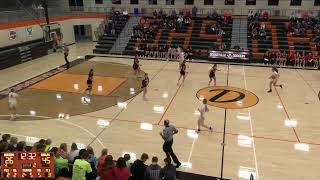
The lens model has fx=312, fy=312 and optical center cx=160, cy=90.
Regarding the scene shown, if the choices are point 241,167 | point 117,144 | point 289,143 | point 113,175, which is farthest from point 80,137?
point 289,143

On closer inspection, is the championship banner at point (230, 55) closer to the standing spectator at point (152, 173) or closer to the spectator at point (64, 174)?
the standing spectator at point (152, 173)

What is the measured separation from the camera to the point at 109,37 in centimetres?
3066

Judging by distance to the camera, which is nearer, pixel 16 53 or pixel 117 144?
pixel 117 144

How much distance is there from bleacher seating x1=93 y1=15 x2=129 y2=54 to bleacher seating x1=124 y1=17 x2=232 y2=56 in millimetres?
1896

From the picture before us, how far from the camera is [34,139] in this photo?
1202cm

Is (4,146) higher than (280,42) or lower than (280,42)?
lower

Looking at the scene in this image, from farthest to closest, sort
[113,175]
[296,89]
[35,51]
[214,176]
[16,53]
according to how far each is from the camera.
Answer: [35,51]
[16,53]
[296,89]
[214,176]
[113,175]

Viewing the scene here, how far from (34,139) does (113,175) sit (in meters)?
5.85

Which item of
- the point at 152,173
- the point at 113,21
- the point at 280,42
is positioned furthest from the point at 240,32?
the point at 152,173

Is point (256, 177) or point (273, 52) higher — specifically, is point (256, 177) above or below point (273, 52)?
below

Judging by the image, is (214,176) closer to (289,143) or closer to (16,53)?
(289,143)

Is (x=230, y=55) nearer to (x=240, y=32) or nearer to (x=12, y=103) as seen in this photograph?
(x=240, y=32)

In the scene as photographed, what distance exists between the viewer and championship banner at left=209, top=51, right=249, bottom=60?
25.3m

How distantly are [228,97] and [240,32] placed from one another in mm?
14018
